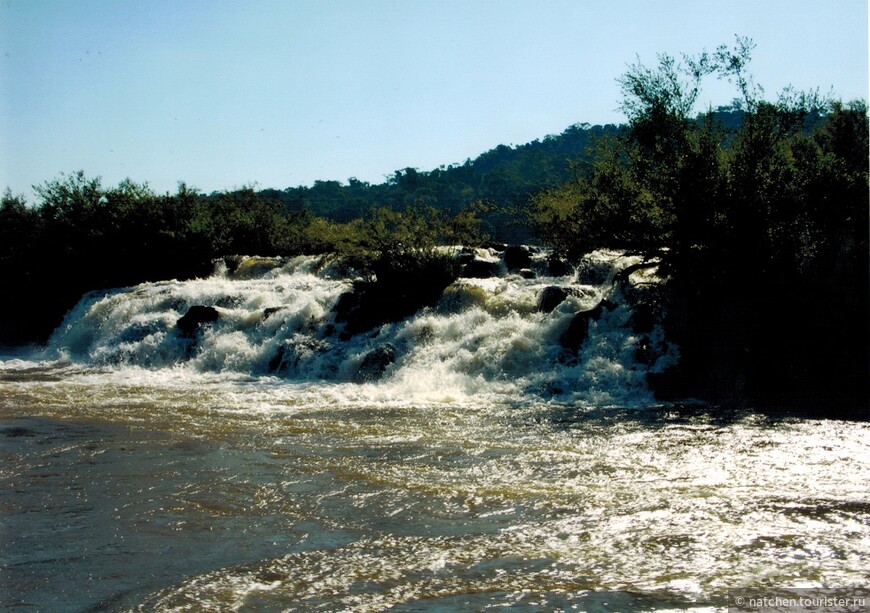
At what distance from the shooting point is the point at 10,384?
15031 mm

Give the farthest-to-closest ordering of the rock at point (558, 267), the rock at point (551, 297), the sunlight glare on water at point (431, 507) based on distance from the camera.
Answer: the rock at point (558, 267)
the rock at point (551, 297)
the sunlight glare on water at point (431, 507)

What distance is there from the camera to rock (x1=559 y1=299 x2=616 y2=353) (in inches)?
546

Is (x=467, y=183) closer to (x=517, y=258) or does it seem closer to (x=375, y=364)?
(x=517, y=258)

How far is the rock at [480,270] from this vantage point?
1928 cm

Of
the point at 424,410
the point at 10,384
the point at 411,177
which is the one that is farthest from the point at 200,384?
the point at 411,177

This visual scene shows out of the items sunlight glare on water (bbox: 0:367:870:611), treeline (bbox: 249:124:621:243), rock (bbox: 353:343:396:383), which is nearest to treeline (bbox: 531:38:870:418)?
sunlight glare on water (bbox: 0:367:870:611)

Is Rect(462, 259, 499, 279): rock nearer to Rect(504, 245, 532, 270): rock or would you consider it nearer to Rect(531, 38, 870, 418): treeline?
Rect(504, 245, 532, 270): rock

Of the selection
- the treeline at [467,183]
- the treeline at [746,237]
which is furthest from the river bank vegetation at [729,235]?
the treeline at [467,183]

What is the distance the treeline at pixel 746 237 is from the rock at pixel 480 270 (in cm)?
297

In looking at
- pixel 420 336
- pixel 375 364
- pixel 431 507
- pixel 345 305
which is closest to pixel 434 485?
pixel 431 507

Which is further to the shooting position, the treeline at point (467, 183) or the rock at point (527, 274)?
the treeline at point (467, 183)

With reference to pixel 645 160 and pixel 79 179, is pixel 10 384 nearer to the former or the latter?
pixel 645 160

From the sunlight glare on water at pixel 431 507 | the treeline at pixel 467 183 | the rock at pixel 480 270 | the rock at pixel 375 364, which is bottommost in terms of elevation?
the sunlight glare on water at pixel 431 507

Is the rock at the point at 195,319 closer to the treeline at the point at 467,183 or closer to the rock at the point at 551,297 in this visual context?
the rock at the point at 551,297
